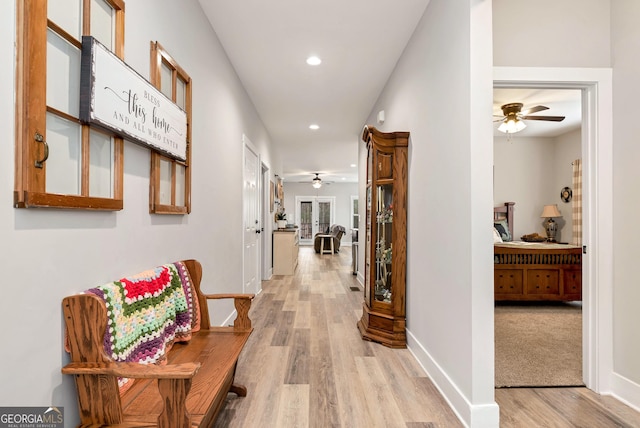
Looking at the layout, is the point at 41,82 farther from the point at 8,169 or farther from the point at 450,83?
the point at 450,83

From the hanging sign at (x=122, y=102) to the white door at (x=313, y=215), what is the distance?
1204 centimetres

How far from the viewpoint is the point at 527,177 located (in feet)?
22.4

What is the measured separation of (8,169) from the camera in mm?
948

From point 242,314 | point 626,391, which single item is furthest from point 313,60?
point 626,391

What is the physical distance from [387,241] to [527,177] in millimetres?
5185

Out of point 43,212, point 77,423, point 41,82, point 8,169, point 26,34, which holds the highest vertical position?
point 26,34

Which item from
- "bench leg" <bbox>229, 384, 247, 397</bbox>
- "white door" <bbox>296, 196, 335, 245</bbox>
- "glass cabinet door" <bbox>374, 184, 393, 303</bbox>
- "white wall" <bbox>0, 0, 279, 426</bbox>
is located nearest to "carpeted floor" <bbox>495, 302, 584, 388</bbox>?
"glass cabinet door" <bbox>374, 184, 393, 303</bbox>

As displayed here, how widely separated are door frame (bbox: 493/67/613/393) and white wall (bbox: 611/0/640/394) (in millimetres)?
32

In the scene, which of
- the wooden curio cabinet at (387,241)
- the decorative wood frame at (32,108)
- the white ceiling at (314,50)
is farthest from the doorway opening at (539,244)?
the decorative wood frame at (32,108)

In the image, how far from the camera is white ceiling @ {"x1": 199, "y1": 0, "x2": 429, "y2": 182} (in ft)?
8.38

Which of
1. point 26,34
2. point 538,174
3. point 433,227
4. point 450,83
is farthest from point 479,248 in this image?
point 538,174

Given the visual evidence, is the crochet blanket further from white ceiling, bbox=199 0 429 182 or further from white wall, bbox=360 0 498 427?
white ceiling, bbox=199 0 429 182

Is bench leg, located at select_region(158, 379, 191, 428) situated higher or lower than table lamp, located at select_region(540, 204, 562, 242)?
lower

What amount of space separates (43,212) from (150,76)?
98 centimetres
